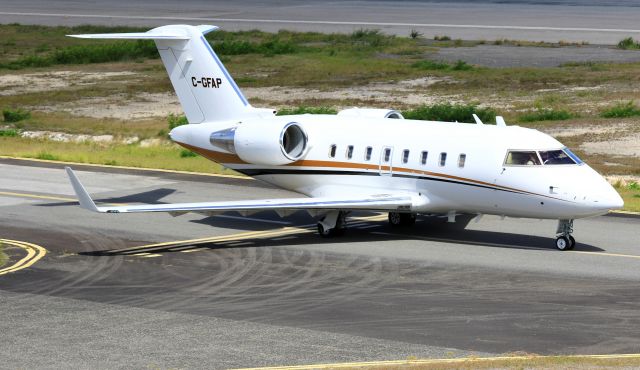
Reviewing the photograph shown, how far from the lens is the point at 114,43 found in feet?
324

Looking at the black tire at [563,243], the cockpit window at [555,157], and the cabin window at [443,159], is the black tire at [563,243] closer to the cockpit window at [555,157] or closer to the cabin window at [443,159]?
the cockpit window at [555,157]

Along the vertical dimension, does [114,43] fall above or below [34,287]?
above

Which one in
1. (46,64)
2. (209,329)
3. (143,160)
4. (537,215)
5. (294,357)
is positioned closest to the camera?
(294,357)

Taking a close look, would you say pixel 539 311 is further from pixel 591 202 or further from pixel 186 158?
pixel 186 158

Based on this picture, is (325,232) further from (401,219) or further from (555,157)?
(555,157)

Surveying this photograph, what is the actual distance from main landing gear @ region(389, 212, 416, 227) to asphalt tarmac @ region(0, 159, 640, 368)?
35cm

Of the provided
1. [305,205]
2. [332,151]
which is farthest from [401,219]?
[305,205]

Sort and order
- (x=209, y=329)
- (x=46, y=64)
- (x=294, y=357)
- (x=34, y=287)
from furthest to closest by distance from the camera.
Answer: (x=46, y=64) < (x=34, y=287) < (x=209, y=329) < (x=294, y=357)

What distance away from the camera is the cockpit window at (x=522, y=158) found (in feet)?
98.5

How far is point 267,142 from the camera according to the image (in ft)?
110

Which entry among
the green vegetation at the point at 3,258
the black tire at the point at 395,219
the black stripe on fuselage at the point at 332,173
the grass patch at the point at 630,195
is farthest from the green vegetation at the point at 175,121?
the green vegetation at the point at 3,258

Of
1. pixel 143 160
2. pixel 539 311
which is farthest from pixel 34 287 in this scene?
pixel 143 160

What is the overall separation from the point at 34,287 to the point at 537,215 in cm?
1259

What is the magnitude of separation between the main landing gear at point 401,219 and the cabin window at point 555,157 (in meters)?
5.45
